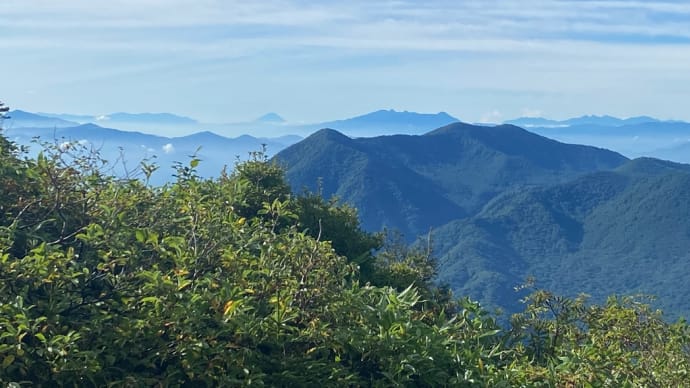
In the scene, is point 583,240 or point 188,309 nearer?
point 188,309

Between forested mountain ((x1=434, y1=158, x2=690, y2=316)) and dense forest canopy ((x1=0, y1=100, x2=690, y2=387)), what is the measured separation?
10034cm

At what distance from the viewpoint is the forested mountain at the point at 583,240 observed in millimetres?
119688

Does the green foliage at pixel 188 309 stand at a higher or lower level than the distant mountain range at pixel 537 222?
higher

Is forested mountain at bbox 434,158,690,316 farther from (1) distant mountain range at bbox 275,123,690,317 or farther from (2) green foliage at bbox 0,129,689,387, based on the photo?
(2) green foliage at bbox 0,129,689,387

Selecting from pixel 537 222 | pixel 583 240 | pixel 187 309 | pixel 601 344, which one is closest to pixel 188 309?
pixel 187 309

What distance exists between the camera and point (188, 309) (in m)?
4.12

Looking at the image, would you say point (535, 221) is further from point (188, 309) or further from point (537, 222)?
point (188, 309)

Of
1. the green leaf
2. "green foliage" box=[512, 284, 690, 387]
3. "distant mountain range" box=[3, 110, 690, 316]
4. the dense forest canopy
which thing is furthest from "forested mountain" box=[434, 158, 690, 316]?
the green leaf

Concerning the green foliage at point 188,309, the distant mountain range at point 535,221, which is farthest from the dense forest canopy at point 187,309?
the distant mountain range at point 535,221

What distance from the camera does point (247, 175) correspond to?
13.1 metres

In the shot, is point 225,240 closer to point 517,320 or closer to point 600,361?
point 600,361

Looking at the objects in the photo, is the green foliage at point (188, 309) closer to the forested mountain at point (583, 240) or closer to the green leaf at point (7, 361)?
Answer: the green leaf at point (7, 361)

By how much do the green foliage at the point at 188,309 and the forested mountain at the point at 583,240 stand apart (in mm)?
100367

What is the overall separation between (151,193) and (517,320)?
3.73 metres
